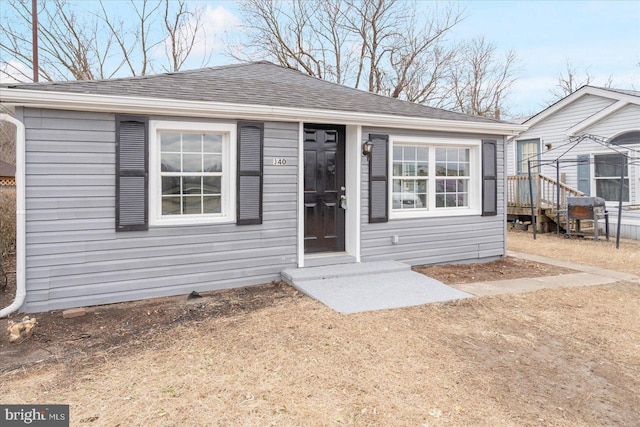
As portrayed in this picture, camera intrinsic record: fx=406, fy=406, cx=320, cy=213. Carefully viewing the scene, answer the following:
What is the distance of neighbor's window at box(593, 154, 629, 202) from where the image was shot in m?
10.7

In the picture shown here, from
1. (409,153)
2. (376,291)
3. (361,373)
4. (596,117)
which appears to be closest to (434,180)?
(409,153)

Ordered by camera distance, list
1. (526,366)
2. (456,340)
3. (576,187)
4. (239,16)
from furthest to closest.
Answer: (239,16)
(576,187)
(456,340)
(526,366)

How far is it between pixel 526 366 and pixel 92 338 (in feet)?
12.3

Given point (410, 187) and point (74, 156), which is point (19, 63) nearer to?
point (74, 156)

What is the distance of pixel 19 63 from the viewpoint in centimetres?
1268

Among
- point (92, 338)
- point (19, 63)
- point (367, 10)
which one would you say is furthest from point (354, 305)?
point (367, 10)

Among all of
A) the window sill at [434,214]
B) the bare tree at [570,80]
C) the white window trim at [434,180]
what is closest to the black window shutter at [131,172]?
the white window trim at [434,180]

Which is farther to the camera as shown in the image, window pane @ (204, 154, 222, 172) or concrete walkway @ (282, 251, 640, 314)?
window pane @ (204, 154, 222, 172)

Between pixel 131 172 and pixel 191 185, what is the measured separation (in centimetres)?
74

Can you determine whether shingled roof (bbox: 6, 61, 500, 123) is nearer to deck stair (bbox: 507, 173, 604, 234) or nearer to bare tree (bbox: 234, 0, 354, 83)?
deck stair (bbox: 507, 173, 604, 234)

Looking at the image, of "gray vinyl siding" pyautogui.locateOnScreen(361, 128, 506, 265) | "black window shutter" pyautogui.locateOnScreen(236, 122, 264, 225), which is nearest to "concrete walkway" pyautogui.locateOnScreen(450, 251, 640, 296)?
"gray vinyl siding" pyautogui.locateOnScreen(361, 128, 506, 265)

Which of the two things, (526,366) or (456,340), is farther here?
(456,340)

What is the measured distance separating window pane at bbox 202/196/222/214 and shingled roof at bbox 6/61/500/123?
1.24 meters

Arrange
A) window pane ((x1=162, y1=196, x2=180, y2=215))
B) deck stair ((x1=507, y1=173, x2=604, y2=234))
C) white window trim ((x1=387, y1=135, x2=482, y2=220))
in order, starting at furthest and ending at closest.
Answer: deck stair ((x1=507, y1=173, x2=604, y2=234))
white window trim ((x1=387, y1=135, x2=482, y2=220))
window pane ((x1=162, y1=196, x2=180, y2=215))
